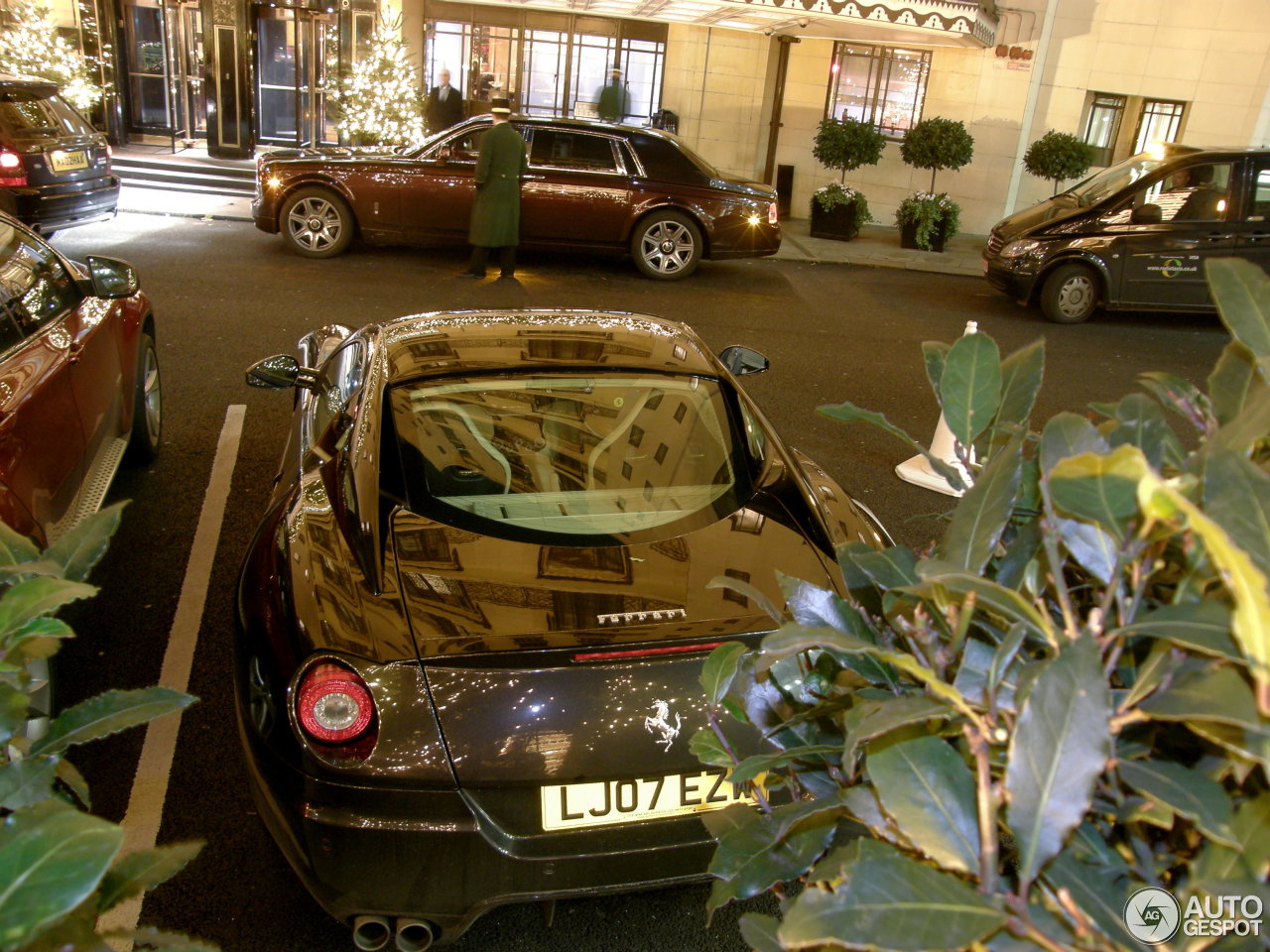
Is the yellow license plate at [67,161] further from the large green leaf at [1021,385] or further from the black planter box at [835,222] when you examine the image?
the large green leaf at [1021,385]

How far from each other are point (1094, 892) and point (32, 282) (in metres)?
4.65

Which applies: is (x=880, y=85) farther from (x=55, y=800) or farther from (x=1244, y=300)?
(x=55, y=800)

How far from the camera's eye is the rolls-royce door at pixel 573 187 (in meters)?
11.5

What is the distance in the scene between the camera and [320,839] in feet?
7.74

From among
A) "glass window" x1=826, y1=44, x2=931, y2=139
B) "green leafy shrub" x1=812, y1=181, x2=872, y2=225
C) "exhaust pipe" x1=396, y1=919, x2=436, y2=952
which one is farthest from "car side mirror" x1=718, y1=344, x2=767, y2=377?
"glass window" x1=826, y1=44, x2=931, y2=139

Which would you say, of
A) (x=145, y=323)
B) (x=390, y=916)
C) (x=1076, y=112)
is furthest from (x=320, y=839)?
(x=1076, y=112)

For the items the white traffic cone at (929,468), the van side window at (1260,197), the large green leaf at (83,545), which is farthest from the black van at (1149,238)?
the large green leaf at (83,545)

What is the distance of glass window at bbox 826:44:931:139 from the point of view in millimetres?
17609

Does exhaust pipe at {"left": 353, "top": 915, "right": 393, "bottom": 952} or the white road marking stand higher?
exhaust pipe at {"left": 353, "top": 915, "right": 393, "bottom": 952}

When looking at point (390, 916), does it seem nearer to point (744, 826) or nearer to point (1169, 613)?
point (744, 826)

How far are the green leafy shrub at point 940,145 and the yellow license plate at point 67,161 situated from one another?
11172 mm

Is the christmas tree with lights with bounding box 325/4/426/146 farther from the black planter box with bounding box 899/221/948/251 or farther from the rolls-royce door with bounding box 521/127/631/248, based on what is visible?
the black planter box with bounding box 899/221/948/251

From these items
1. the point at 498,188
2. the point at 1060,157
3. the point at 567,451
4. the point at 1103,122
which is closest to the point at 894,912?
the point at 567,451

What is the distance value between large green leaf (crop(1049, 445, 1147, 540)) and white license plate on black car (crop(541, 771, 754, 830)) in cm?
159
